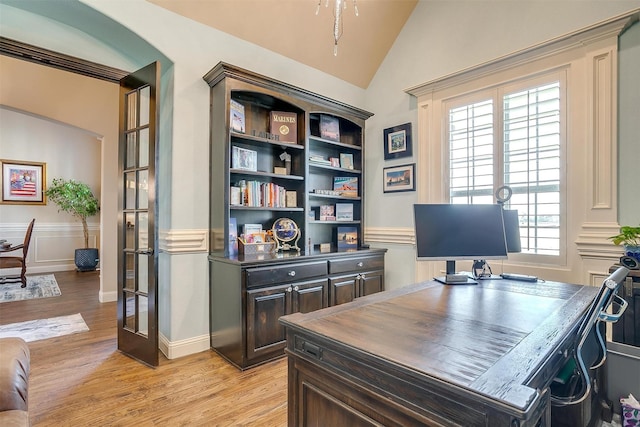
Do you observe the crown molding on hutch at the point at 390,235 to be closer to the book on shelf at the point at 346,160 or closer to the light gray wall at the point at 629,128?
the book on shelf at the point at 346,160

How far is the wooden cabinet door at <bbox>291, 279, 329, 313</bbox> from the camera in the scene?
2.73 m

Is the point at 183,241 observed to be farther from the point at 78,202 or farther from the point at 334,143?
the point at 78,202

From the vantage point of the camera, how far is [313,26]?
3.28 m

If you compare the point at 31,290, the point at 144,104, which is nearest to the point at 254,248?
the point at 144,104

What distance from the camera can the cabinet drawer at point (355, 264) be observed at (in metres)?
3.06

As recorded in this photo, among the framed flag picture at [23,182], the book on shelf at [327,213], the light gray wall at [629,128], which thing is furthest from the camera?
the framed flag picture at [23,182]

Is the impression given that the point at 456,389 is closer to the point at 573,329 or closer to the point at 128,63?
the point at 573,329

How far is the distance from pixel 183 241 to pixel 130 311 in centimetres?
79

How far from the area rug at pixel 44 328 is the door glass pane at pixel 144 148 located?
2010mm

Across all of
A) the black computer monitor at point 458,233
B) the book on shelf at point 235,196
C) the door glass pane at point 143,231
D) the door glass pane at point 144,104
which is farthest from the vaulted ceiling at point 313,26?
the black computer monitor at point 458,233

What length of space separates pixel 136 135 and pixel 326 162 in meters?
1.87

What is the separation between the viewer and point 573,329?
1229mm

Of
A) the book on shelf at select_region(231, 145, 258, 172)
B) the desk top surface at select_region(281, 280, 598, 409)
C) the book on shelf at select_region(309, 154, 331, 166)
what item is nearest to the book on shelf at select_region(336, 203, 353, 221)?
the book on shelf at select_region(309, 154, 331, 166)

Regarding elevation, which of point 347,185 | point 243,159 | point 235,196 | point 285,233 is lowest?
point 285,233
